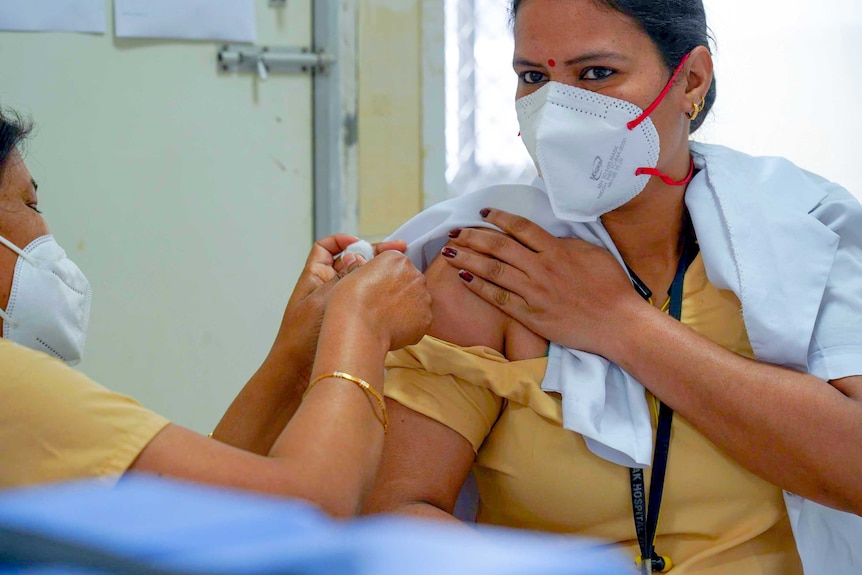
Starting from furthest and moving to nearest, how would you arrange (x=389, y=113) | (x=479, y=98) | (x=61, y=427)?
1. (x=479, y=98)
2. (x=389, y=113)
3. (x=61, y=427)

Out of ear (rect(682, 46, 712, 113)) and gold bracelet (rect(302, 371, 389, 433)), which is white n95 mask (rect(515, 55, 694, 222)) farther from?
gold bracelet (rect(302, 371, 389, 433))

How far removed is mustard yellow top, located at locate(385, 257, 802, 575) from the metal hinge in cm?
150

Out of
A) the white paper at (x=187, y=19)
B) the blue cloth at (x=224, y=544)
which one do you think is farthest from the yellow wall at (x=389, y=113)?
the blue cloth at (x=224, y=544)

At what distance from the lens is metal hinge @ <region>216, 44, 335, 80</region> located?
105 inches

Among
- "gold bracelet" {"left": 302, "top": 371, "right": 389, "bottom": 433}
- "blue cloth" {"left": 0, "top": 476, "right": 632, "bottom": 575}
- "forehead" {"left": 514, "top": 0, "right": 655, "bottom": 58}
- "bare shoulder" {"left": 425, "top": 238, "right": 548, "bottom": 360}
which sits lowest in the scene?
"bare shoulder" {"left": 425, "top": 238, "right": 548, "bottom": 360}

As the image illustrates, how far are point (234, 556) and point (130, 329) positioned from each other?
2.28 m

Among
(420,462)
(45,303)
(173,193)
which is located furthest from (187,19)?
(420,462)

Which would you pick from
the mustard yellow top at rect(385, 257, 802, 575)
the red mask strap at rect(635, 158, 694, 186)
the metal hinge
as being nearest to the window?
the metal hinge

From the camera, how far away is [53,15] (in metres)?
2.40

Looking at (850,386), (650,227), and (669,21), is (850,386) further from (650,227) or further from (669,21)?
(669,21)

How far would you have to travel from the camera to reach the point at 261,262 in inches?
110

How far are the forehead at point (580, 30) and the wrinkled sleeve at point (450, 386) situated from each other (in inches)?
20.0

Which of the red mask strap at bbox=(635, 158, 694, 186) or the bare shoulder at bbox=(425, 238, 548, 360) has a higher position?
the red mask strap at bbox=(635, 158, 694, 186)

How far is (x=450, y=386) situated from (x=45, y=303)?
24.3 inches
